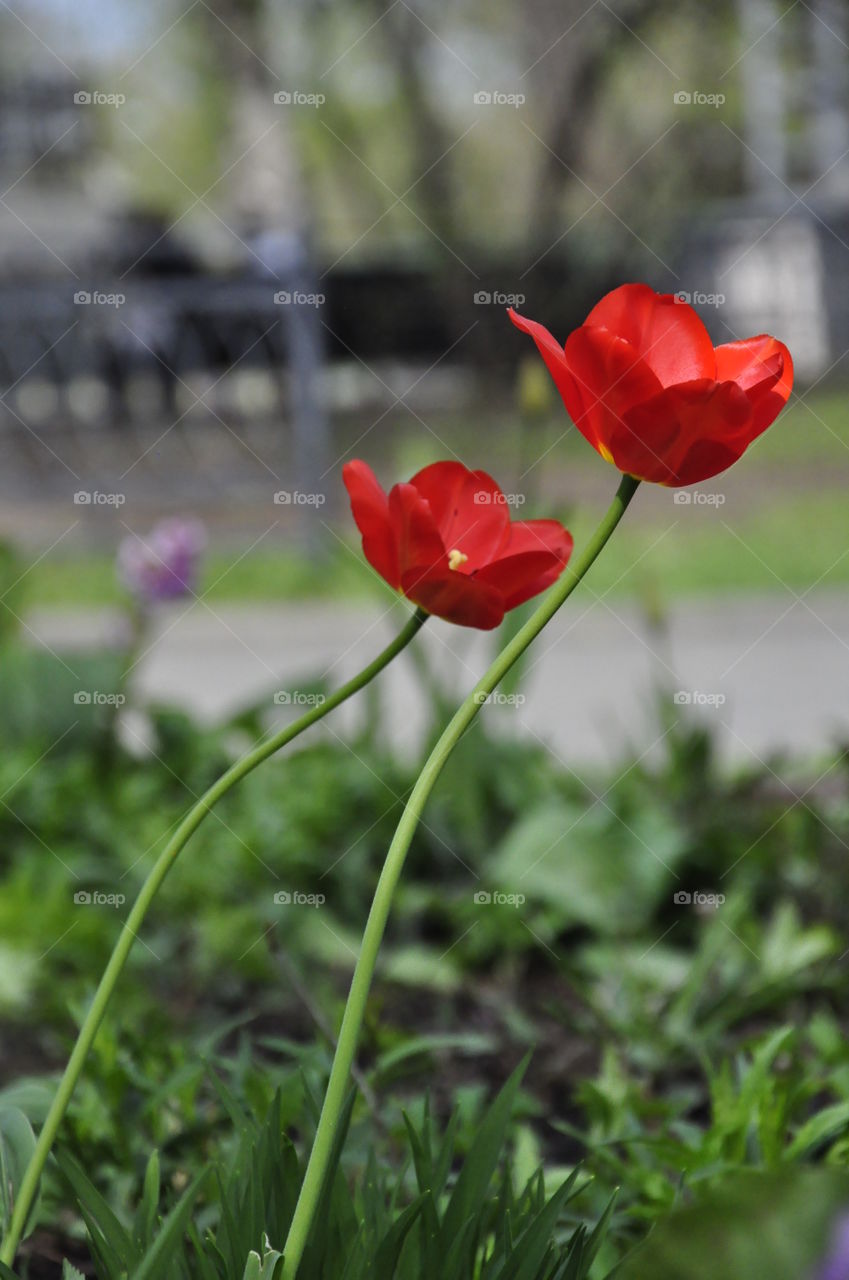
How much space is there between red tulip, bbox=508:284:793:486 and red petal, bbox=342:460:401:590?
0.12m

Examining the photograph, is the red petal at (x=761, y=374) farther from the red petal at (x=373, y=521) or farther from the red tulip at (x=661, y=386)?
the red petal at (x=373, y=521)

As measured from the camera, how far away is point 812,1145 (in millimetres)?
1085

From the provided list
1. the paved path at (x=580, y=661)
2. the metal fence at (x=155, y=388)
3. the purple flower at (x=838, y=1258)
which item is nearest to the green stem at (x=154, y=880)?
the purple flower at (x=838, y=1258)

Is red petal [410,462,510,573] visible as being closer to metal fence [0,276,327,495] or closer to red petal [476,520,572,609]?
red petal [476,520,572,609]

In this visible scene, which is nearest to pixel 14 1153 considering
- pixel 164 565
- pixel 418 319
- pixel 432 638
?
pixel 164 565

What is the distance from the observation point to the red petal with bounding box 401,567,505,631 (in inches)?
30.7

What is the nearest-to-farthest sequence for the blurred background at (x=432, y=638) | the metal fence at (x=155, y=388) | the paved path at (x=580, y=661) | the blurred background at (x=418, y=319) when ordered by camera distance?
the blurred background at (x=432, y=638), the paved path at (x=580, y=661), the blurred background at (x=418, y=319), the metal fence at (x=155, y=388)

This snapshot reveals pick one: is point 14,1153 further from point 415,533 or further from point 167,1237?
point 415,533

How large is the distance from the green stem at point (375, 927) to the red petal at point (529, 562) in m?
0.07

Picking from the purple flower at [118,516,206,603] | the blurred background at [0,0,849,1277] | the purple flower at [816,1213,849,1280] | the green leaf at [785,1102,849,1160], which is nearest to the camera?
the purple flower at [816,1213,849,1280]

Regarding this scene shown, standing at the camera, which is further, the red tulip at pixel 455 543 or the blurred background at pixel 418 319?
the blurred background at pixel 418 319

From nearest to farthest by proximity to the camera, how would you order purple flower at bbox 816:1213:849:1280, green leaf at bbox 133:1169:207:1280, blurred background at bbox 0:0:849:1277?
purple flower at bbox 816:1213:849:1280 < green leaf at bbox 133:1169:207:1280 < blurred background at bbox 0:0:849:1277

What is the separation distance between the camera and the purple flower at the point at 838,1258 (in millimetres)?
482

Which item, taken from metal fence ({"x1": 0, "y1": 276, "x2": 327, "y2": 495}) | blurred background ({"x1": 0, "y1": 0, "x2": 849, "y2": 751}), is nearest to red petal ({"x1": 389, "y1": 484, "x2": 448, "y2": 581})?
blurred background ({"x1": 0, "y1": 0, "x2": 849, "y2": 751})
